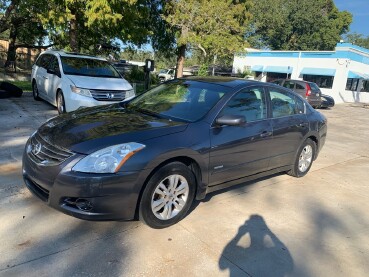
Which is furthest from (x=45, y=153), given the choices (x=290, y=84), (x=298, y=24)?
(x=298, y=24)

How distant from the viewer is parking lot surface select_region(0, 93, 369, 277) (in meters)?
2.95

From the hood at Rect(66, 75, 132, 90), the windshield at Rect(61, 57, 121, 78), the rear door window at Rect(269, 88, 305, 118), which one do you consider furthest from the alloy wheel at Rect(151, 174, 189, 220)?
the windshield at Rect(61, 57, 121, 78)

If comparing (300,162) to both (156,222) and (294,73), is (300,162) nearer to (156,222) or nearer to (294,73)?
(156,222)

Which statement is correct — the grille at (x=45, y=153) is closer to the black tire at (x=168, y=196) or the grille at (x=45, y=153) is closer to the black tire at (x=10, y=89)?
the black tire at (x=168, y=196)

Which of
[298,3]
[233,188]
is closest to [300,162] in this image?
[233,188]

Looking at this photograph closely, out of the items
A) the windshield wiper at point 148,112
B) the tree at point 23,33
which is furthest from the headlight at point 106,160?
the tree at point 23,33

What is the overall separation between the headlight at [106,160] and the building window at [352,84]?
29706 millimetres

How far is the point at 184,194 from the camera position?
12.2 feet

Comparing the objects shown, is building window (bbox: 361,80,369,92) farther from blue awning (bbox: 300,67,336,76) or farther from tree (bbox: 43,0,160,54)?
tree (bbox: 43,0,160,54)

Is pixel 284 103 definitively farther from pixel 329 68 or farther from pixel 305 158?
pixel 329 68

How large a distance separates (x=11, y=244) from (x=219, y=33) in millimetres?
18073

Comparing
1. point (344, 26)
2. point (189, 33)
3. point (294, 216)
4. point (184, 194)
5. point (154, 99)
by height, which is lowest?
point (294, 216)

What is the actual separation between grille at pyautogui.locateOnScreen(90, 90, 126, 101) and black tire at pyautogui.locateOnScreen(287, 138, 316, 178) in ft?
15.0

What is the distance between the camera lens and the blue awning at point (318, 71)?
27.5 metres
